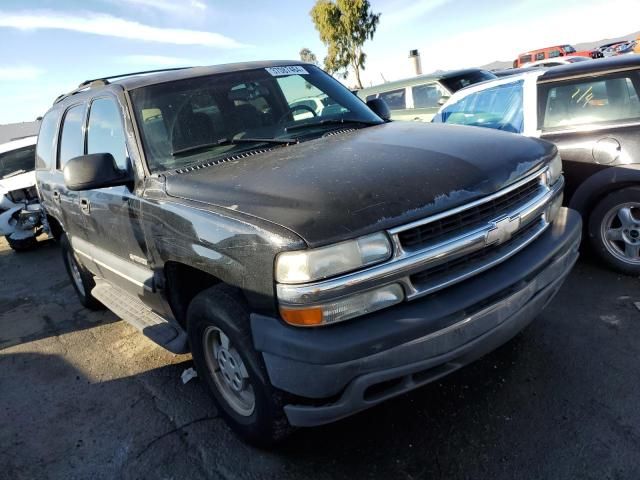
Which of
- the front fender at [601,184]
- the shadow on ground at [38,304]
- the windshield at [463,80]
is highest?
the windshield at [463,80]

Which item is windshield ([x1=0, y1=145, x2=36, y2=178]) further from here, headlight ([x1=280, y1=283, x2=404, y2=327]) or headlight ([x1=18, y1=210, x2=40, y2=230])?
headlight ([x1=280, y1=283, x2=404, y2=327])

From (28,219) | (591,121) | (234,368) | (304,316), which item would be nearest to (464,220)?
(304,316)

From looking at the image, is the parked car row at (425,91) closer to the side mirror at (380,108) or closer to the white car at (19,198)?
the side mirror at (380,108)

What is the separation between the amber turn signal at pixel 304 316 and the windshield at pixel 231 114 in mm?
1355

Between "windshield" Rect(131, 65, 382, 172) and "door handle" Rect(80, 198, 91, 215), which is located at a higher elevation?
"windshield" Rect(131, 65, 382, 172)

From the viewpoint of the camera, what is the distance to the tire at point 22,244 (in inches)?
343

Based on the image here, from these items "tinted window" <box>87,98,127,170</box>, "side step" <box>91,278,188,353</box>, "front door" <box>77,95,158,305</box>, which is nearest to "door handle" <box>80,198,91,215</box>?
"front door" <box>77,95,158,305</box>

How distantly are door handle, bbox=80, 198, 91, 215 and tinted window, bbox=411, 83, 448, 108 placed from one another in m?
6.96

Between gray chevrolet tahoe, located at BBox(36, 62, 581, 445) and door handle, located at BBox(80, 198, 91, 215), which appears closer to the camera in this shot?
gray chevrolet tahoe, located at BBox(36, 62, 581, 445)

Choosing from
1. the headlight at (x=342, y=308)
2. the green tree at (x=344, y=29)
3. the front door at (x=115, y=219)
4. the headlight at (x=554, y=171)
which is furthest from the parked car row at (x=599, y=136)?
the green tree at (x=344, y=29)

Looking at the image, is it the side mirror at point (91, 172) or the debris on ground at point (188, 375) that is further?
the debris on ground at point (188, 375)

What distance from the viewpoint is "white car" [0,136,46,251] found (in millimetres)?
8734

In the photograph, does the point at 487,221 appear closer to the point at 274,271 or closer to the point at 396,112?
the point at 274,271

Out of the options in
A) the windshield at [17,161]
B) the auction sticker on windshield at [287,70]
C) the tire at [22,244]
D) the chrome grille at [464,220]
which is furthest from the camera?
the windshield at [17,161]
